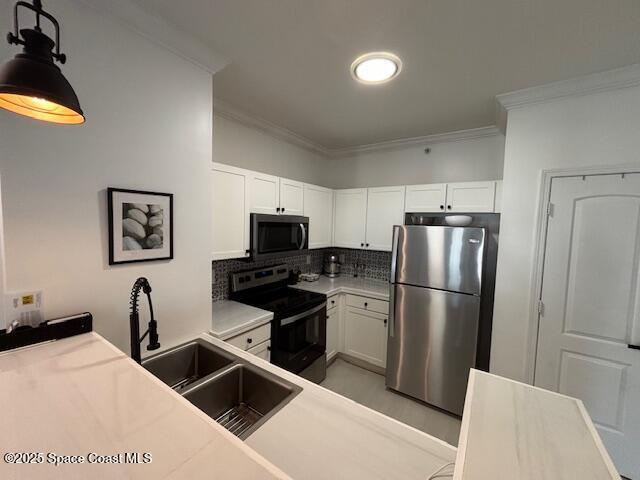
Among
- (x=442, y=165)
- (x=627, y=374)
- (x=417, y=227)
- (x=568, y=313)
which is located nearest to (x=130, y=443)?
(x=417, y=227)

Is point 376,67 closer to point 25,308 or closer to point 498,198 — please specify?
point 498,198

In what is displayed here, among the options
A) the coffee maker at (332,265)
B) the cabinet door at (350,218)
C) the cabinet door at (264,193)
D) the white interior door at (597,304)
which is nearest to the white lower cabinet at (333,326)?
the coffee maker at (332,265)

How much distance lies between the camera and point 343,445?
77 centimetres

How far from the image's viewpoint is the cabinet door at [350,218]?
3.09 metres

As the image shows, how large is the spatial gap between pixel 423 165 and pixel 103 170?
9.54ft

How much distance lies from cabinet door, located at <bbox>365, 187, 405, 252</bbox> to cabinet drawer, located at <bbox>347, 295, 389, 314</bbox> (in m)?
0.59

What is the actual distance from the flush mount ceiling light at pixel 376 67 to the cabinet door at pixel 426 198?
1216 millimetres

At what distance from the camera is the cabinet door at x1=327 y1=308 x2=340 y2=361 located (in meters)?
2.79

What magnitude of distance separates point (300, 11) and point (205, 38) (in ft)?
1.92

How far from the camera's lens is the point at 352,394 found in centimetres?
249

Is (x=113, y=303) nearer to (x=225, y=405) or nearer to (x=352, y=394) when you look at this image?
(x=225, y=405)

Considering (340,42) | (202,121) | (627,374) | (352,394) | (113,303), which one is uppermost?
(340,42)

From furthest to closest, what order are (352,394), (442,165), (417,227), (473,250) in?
1. (442,165)
2. (352,394)
3. (417,227)
4. (473,250)

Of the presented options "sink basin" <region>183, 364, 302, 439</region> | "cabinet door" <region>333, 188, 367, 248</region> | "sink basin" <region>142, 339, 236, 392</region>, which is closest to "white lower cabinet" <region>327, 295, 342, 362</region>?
"cabinet door" <region>333, 188, 367, 248</region>
